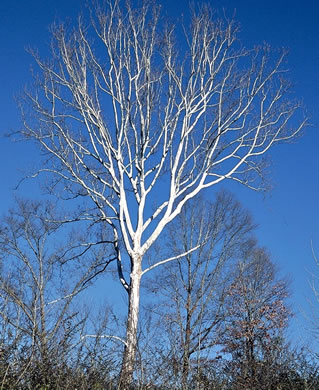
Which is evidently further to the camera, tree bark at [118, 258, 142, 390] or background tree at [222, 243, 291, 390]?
background tree at [222, 243, 291, 390]

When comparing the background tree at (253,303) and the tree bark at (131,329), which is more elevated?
the background tree at (253,303)

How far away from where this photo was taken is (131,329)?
26.4ft

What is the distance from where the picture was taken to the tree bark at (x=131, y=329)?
669cm

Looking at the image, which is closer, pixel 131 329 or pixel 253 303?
pixel 131 329

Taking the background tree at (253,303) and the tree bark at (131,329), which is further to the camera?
the background tree at (253,303)

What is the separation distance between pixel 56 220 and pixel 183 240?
6220 millimetres

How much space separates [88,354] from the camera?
6555 millimetres

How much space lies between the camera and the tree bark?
6.69 m

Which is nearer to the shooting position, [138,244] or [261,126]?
[138,244]

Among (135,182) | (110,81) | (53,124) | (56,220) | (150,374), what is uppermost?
(110,81)

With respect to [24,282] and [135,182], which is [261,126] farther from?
[24,282]

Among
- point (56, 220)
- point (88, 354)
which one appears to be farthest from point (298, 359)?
point (56, 220)

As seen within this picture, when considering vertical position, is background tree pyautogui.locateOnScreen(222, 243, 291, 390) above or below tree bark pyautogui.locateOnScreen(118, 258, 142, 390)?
above

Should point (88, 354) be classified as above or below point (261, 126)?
below
